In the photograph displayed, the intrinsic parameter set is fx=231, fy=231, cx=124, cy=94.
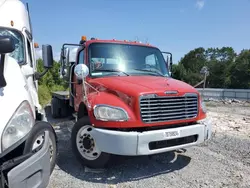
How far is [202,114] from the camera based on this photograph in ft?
13.9

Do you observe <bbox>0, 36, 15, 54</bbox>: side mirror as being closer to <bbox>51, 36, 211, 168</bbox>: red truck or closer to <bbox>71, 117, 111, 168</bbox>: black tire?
<bbox>51, 36, 211, 168</bbox>: red truck

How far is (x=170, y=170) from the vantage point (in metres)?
4.04

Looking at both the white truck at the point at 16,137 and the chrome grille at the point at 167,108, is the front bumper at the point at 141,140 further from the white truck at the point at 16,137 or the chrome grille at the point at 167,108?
the white truck at the point at 16,137

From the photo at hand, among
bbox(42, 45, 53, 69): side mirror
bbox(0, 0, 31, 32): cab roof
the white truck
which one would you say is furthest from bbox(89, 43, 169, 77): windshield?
the white truck

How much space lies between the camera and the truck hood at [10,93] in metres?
2.16

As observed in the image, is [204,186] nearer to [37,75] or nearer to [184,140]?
[184,140]

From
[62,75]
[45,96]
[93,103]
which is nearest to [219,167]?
[93,103]

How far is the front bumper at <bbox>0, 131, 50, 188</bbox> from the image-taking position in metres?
2.05

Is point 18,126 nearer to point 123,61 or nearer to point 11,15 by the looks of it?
point 123,61

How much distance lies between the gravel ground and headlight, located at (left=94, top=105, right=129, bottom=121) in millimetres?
999

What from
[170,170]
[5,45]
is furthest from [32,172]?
[170,170]

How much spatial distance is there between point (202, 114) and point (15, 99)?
10.4 feet

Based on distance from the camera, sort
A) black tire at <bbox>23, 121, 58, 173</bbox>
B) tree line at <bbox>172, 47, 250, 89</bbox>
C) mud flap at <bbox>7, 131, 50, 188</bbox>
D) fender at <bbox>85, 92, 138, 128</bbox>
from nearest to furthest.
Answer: mud flap at <bbox>7, 131, 50, 188</bbox> → black tire at <bbox>23, 121, 58, 173</bbox> → fender at <bbox>85, 92, 138, 128</bbox> → tree line at <bbox>172, 47, 250, 89</bbox>

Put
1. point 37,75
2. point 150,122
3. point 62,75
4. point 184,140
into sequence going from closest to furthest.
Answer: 1. point 150,122
2. point 184,140
3. point 37,75
4. point 62,75
